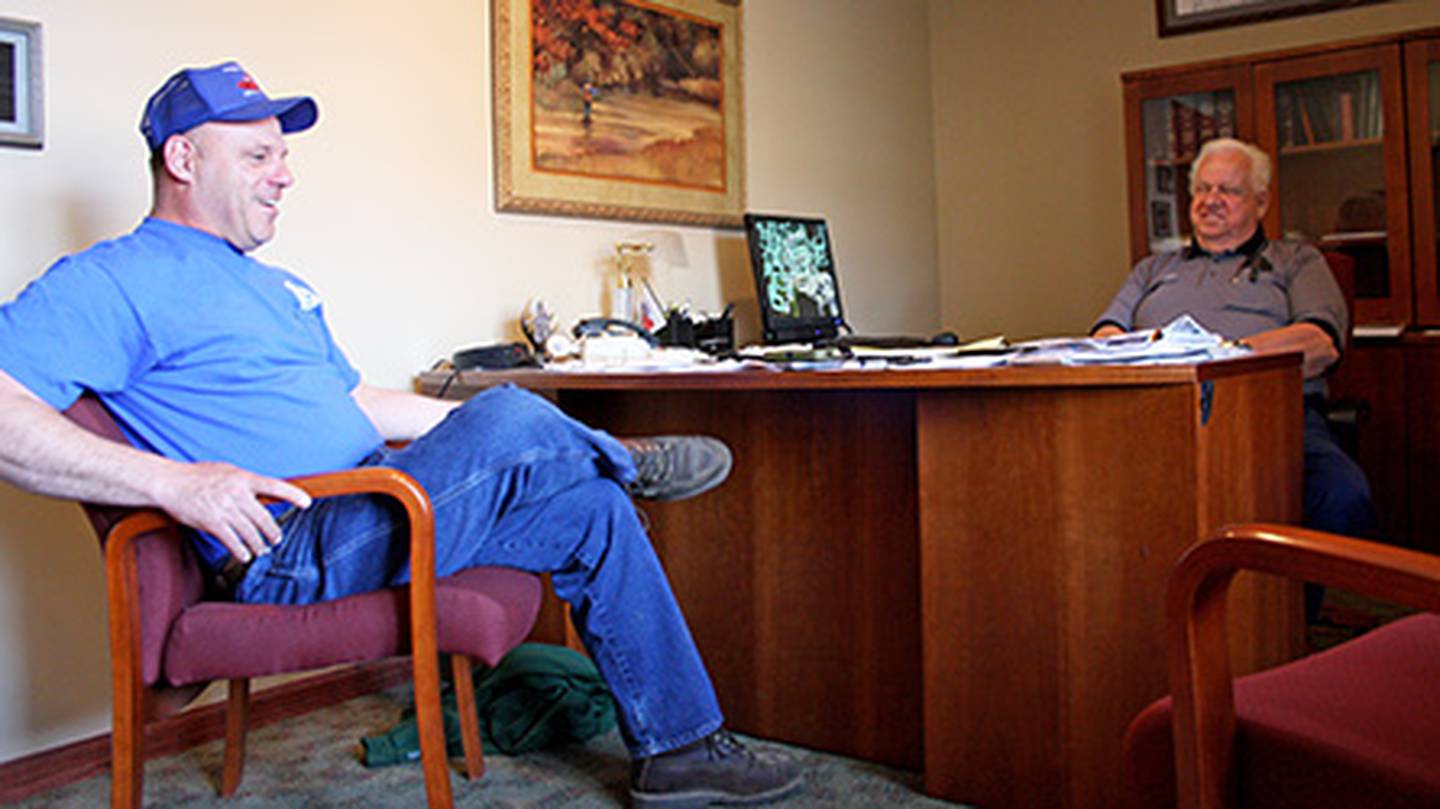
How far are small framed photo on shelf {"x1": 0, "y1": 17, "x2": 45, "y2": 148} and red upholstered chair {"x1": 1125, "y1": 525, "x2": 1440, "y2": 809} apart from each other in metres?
2.09

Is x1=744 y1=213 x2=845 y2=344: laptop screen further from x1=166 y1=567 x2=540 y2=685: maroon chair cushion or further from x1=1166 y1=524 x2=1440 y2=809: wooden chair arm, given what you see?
x1=1166 y1=524 x2=1440 y2=809: wooden chair arm

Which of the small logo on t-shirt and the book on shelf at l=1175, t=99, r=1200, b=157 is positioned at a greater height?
the book on shelf at l=1175, t=99, r=1200, b=157

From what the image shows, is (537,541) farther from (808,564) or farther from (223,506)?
(808,564)

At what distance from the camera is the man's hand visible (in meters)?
1.49

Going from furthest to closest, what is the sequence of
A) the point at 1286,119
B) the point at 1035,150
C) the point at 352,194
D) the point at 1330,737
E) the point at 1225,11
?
1. the point at 1035,150
2. the point at 1225,11
3. the point at 1286,119
4. the point at 352,194
5. the point at 1330,737

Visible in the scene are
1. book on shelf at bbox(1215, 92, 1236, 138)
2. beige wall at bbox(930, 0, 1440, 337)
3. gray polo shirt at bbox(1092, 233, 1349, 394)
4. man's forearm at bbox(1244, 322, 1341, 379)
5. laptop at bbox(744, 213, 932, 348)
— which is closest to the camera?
man's forearm at bbox(1244, 322, 1341, 379)

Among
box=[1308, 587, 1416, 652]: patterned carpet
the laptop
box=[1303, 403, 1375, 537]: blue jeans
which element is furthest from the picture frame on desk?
box=[1303, 403, 1375, 537]: blue jeans

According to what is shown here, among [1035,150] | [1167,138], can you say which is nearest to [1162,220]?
[1167,138]

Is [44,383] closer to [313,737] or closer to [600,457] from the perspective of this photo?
[600,457]

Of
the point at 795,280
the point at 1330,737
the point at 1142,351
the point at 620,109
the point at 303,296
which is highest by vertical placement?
the point at 620,109

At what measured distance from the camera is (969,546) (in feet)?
6.29

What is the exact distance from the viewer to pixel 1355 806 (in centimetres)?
99

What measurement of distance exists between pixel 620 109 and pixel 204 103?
156 cm

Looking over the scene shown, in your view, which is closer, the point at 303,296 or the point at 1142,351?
the point at 1142,351
